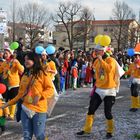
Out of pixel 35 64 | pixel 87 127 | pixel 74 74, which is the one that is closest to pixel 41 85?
pixel 35 64

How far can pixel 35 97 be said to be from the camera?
5656mm

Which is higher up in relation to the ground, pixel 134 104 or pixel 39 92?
pixel 39 92

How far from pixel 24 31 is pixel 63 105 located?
60694 millimetres

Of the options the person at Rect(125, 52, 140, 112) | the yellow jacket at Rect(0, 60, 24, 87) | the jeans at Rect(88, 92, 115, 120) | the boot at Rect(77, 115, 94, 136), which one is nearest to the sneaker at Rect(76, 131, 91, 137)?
the boot at Rect(77, 115, 94, 136)

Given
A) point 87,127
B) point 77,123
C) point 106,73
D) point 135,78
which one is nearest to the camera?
point 106,73

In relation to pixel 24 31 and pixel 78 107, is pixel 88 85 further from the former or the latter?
pixel 24 31

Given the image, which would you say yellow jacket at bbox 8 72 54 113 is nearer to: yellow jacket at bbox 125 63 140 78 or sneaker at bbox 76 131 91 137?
sneaker at bbox 76 131 91 137

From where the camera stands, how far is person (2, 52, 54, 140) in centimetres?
566

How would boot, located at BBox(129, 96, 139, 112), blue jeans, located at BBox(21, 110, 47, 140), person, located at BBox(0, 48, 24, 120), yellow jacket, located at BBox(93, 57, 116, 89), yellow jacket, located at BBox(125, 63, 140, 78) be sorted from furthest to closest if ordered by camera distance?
1. boot, located at BBox(129, 96, 139, 112)
2. yellow jacket, located at BBox(125, 63, 140, 78)
3. person, located at BBox(0, 48, 24, 120)
4. yellow jacket, located at BBox(93, 57, 116, 89)
5. blue jeans, located at BBox(21, 110, 47, 140)

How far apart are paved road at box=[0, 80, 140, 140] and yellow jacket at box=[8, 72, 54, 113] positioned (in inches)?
78.9

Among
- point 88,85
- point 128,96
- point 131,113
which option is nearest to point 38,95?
point 131,113

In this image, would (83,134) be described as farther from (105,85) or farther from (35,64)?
(35,64)

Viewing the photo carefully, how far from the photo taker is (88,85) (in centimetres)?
1914

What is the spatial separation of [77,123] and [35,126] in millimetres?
3527
